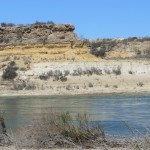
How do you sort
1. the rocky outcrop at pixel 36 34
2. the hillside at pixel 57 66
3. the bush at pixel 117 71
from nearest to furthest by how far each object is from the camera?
the hillside at pixel 57 66, the bush at pixel 117 71, the rocky outcrop at pixel 36 34

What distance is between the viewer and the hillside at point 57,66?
48.1m

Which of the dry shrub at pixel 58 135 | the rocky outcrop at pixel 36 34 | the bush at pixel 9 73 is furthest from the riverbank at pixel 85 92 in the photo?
the dry shrub at pixel 58 135

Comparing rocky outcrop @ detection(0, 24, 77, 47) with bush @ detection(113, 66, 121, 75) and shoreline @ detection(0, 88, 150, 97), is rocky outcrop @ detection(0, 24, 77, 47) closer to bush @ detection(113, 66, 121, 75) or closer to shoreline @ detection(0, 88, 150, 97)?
bush @ detection(113, 66, 121, 75)

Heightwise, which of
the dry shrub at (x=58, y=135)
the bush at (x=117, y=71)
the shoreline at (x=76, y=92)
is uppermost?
the bush at (x=117, y=71)

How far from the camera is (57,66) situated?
54.4 m

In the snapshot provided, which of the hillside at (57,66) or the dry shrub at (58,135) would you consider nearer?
the dry shrub at (58,135)

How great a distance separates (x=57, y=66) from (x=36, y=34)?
32.1 ft

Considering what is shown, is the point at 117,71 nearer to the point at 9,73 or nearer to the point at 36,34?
the point at 9,73

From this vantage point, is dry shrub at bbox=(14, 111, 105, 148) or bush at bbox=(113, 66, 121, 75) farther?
bush at bbox=(113, 66, 121, 75)

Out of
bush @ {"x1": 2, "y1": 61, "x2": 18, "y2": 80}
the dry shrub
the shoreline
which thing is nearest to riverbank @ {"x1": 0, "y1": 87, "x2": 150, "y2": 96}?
the shoreline

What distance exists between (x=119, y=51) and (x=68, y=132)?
7669 cm

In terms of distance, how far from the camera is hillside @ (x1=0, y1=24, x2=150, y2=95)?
158ft

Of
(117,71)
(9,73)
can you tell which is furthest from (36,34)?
(117,71)

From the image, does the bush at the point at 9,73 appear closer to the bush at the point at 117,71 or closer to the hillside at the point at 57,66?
the hillside at the point at 57,66
